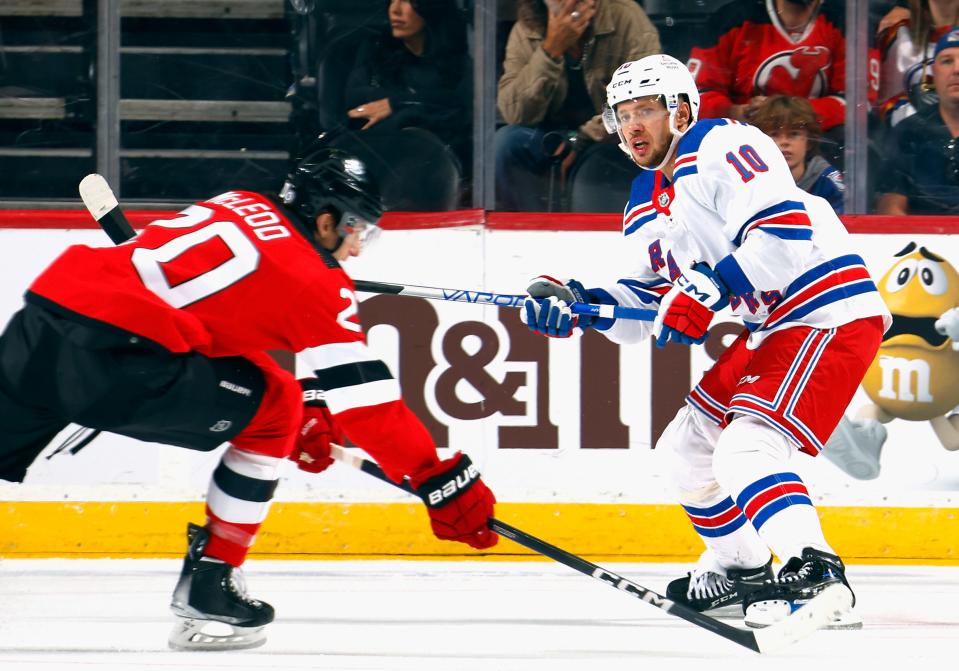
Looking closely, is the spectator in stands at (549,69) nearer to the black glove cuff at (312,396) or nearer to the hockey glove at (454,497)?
the black glove cuff at (312,396)

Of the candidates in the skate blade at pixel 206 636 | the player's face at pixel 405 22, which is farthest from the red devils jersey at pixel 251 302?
the player's face at pixel 405 22

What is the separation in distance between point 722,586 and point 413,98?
1655 millimetres

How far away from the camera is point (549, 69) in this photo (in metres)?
3.91

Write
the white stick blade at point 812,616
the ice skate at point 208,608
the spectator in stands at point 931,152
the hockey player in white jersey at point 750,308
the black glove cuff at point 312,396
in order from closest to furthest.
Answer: the white stick blade at point 812,616 < the hockey player in white jersey at point 750,308 < the ice skate at point 208,608 < the black glove cuff at point 312,396 < the spectator in stands at point 931,152

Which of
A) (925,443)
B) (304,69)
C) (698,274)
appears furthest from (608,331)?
(304,69)

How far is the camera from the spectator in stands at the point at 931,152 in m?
3.90

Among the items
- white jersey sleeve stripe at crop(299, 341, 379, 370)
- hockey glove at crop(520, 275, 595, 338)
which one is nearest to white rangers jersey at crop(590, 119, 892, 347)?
hockey glove at crop(520, 275, 595, 338)

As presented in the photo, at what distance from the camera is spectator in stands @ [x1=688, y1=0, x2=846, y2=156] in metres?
3.94

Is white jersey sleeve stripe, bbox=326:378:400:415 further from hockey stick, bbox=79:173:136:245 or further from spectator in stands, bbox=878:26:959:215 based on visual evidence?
spectator in stands, bbox=878:26:959:215

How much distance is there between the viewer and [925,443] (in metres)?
3.72

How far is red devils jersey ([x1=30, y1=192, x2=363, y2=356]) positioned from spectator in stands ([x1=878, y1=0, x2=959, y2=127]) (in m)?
2.10

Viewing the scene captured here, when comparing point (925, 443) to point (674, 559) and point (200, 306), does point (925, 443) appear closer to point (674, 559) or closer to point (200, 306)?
point (674, 559)

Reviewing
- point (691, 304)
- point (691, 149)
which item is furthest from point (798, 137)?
point (691, 304)

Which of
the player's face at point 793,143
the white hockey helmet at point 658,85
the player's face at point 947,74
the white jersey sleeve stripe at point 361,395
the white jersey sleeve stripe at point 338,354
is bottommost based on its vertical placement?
the white jersey sleeve stripe at point 361,395
